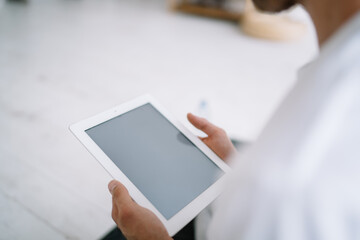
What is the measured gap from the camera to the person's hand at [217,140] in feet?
2.60

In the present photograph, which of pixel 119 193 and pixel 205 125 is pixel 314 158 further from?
pixel 205 125

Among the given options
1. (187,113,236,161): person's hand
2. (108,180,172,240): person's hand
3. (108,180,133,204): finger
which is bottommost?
(187,113,236,161): person's hand

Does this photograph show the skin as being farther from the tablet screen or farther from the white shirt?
the white shirt

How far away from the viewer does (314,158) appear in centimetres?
29

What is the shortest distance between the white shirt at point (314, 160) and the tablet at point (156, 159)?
0.33 meters

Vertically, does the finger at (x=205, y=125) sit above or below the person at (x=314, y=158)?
below

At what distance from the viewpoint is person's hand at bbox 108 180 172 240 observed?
0.55 meters

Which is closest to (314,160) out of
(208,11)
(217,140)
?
(217,140)

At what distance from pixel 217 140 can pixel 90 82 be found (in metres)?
1.23

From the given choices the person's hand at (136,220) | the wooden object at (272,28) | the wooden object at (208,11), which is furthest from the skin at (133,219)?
the wooden object at (208,11)

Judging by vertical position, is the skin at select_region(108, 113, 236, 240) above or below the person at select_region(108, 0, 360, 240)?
below

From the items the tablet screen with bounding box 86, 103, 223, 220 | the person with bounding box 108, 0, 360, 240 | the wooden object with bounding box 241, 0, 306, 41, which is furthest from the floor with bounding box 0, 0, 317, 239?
the person with bounding box 108, 0, 360, 240

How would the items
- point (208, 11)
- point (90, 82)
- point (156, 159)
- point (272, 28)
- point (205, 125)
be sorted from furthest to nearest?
point (208, 11) < point (272, 28) < point (90, 82) < point (205, 125) < point (156, 159)

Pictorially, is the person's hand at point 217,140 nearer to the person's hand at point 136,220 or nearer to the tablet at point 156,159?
the tablet at point 156,159
